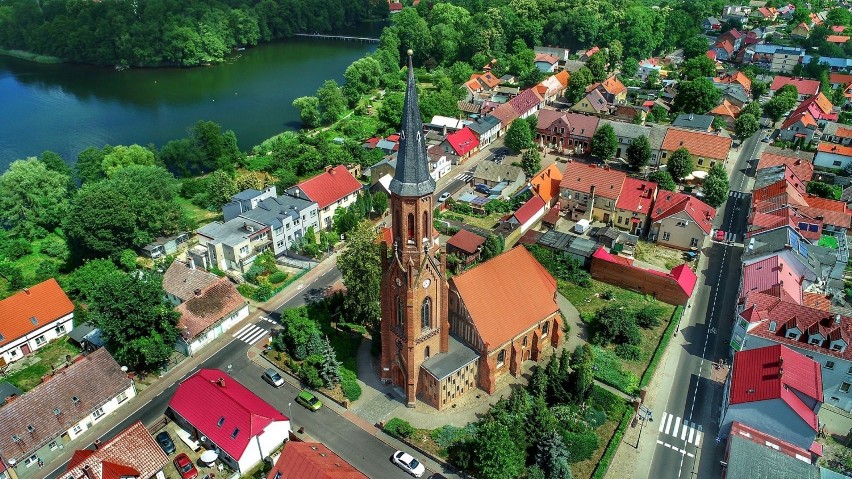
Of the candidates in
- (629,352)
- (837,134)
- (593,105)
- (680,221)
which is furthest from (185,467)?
(837,134)

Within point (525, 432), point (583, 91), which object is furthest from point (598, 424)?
point (583, 91)

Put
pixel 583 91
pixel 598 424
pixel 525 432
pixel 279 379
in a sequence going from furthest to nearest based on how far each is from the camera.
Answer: pixel 583 91 → pixel 279 379 → pixel 598 424 → pixel 525 432

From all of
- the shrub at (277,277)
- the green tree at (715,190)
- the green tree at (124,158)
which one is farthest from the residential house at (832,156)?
the green tree at (124,158)

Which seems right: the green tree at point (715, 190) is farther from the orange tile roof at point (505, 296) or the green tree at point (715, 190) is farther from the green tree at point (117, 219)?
the green tree at point (117, 219)

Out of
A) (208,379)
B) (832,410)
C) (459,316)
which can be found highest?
(459,316)

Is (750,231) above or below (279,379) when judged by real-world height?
above

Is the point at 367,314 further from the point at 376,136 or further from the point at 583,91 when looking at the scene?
the point at 583,91

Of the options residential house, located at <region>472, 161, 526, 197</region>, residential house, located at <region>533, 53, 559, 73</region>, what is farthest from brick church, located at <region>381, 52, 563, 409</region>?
residential house, located at <region>533, 53, 559, 73</region>
